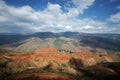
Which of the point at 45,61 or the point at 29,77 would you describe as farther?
the point at 45,61

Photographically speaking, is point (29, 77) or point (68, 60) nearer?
point (29, 77)

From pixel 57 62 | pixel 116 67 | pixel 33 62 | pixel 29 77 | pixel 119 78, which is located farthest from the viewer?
pixel 57 62

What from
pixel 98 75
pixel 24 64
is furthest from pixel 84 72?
pixel 24 64

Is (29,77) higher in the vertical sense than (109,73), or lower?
higher

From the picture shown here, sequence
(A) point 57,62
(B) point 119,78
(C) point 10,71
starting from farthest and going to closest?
(A) point 57,62, (C) point 10,71, (B) point 119,78

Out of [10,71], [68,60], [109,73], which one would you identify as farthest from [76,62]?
[10,71]

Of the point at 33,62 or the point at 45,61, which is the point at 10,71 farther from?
the point at 45,61

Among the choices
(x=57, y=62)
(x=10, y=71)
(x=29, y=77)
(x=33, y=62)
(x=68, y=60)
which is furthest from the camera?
(x=68, y=60)

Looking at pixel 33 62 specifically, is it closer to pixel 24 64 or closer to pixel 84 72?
pixel 24 64

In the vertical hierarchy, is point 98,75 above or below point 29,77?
below
